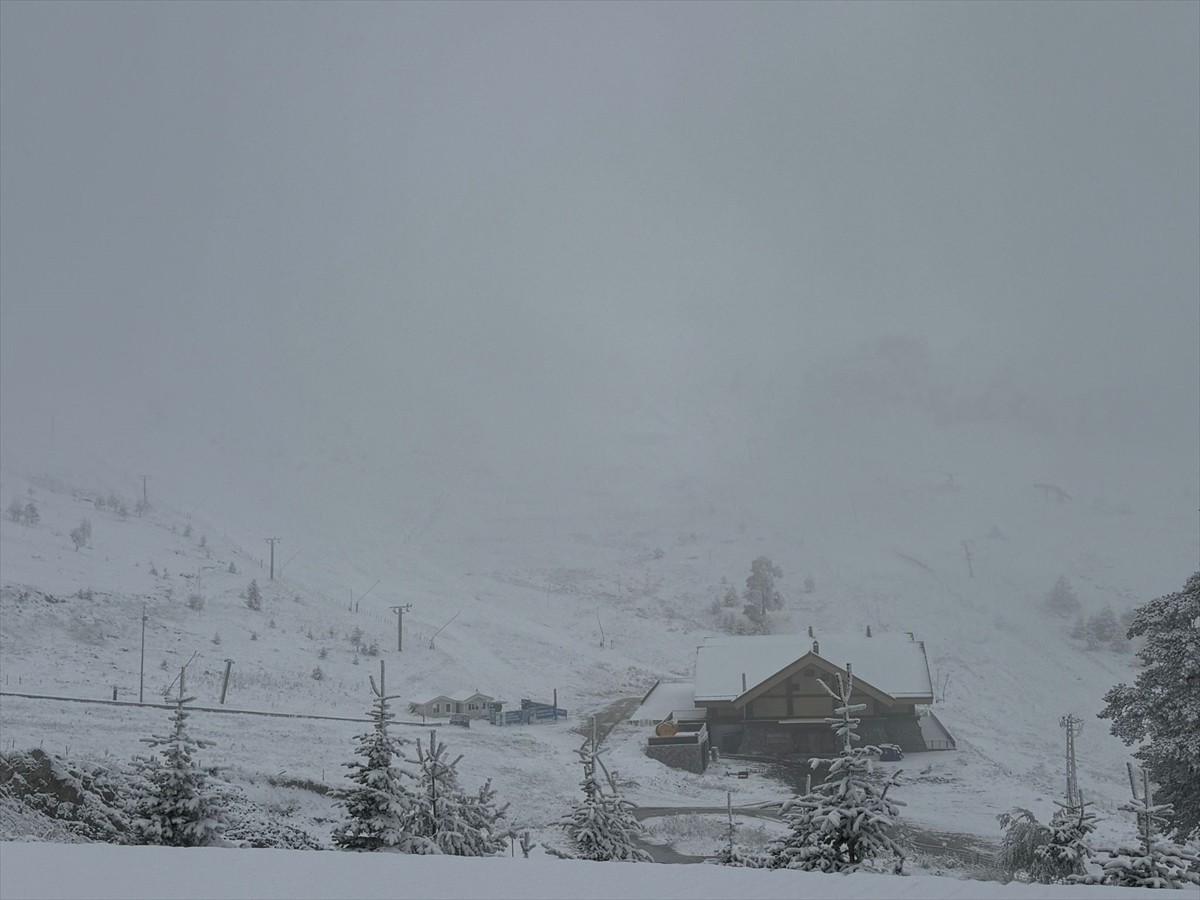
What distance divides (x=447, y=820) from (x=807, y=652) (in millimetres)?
26787

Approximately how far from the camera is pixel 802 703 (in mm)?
37344

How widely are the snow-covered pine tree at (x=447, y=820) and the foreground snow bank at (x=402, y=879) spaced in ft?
9.36

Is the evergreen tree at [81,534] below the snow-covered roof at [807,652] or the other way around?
the other way around

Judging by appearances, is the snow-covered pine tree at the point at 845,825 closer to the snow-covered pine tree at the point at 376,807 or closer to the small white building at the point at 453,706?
the snow-covered pine tree at the point at 376,807

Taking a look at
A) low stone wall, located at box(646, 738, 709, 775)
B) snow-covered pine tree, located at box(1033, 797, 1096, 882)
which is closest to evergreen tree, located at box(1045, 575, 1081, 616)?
low stone wall, located at box(646, 738, 709, 775)

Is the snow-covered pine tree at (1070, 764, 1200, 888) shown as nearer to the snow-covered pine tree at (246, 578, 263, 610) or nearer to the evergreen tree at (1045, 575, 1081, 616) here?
the snow-covered pine tree at (246, 578, 263, 610)

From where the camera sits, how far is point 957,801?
99.4ft

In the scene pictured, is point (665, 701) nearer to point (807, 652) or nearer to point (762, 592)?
point (807, 652)

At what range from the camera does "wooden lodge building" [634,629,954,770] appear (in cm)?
3656

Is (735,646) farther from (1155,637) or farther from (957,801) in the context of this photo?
(1155,637)

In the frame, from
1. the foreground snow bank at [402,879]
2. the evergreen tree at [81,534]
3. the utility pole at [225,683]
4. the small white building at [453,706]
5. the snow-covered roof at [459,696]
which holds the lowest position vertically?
the small white building at [453,706]

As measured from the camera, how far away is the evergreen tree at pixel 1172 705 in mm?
14734

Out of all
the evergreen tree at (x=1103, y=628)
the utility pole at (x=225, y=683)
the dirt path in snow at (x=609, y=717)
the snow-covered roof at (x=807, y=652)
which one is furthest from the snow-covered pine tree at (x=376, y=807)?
the evergreen tree at (x=1103, y=628)

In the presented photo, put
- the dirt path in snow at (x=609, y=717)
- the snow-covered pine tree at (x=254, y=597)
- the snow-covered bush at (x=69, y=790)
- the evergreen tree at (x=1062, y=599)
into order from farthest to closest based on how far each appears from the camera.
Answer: the evergreen tree at (x=1062, y=599), the snow-covered pine tree at (x=254, y=597), the dirt path in snow at (x=609, y=717), the snow-covered bush at (x=69, y=790)
